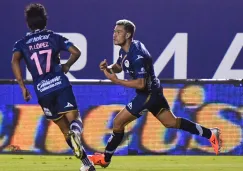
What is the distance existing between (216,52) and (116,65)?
9835mm

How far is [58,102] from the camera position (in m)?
9.46

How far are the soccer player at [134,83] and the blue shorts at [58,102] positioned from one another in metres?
0.69

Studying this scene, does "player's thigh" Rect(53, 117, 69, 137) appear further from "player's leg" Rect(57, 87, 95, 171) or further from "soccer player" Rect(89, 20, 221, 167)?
"soccer player" Rect(89, 20, 221, 167)

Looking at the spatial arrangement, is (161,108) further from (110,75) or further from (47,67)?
(47,67)

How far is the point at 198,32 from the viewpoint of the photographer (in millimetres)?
20031

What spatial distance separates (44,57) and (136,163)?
3.45m

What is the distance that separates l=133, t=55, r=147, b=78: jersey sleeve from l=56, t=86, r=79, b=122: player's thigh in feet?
3.47

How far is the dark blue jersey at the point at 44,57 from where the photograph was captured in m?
9.41

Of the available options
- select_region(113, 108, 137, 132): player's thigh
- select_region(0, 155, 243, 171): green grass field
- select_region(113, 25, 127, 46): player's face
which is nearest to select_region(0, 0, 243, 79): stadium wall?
select_region(0, 155, 243, 171): green grass field

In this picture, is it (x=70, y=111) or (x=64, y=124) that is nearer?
(x=70, y=111)

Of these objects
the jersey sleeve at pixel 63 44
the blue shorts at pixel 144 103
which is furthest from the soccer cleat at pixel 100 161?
the jersey sleeve at pixel 63 44

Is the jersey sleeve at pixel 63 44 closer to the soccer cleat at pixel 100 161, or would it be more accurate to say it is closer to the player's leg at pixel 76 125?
the player's leg at pixel 76 125

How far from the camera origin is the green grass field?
11320 millimetres

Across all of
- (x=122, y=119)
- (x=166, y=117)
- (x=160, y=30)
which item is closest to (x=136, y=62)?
(x=122, y=119)
